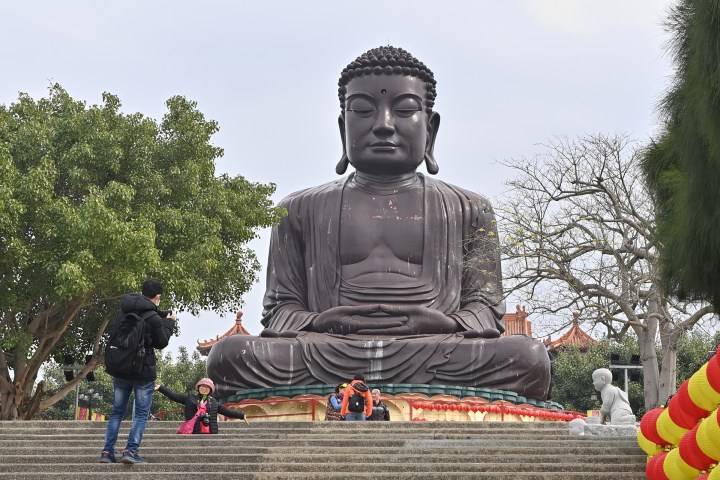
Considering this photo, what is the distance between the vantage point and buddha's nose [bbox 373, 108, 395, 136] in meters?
17.6

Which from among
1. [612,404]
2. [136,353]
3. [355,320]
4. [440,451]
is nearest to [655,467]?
[440,451]

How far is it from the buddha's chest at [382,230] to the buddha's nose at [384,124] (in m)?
0.97

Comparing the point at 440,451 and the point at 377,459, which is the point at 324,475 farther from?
the point at 440,451

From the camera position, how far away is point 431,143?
60.9 ft

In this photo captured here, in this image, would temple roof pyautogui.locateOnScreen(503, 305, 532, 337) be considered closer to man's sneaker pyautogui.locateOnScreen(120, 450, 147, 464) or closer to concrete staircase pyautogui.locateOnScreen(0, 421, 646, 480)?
concrete staircase pyautogui.locateOnScreen(0, 421, 646, 480)

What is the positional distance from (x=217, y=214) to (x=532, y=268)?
23.7ft

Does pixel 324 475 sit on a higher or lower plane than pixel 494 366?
lower

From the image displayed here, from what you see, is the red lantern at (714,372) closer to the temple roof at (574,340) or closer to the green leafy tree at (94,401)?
the green leafy tree at (94,401)

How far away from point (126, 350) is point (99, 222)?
10.3 m

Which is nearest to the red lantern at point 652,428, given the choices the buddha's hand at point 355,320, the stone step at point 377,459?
the stone step at point 377,459

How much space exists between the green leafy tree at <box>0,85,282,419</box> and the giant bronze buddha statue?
1456 millimetres

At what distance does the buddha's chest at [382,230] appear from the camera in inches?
696

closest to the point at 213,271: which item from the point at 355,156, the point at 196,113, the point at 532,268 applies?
the point at 196,113

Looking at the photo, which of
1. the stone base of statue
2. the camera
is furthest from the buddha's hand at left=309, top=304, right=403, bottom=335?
the camera
